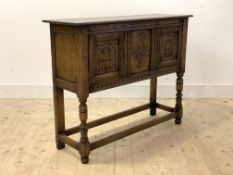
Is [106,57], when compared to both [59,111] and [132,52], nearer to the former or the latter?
[132,52]

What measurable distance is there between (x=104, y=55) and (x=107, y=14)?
165cm

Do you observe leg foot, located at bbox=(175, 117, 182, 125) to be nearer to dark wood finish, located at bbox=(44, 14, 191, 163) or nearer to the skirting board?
dark wood finish, located at bbox=(44, 14, 191, 163)

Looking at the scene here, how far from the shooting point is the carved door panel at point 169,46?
2.99 m

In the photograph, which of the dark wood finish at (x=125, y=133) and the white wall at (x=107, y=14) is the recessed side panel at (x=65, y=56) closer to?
the dark wood finish at (x=125, y=133)

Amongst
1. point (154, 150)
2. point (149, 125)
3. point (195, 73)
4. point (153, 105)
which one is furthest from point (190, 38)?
point (154, 150)

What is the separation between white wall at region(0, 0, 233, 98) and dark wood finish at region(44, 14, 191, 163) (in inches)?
40.2

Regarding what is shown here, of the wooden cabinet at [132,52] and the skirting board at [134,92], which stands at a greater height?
the wooden cabinet at [132,52]

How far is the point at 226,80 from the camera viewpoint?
4.29 meters

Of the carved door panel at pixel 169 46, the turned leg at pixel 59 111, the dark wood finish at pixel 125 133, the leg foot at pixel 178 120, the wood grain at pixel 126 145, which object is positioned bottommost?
the wood grain at pixel 126 145

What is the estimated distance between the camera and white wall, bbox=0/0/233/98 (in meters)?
4.02

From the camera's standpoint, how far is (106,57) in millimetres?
2551

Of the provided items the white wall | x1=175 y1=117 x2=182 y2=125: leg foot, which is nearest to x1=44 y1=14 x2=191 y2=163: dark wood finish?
x1=175 y1=117 x2=182 y2=125: leg foot

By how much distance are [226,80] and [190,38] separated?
0.72 m

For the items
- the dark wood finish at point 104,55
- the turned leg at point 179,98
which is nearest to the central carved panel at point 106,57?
the dark wood finish at point 104,55
